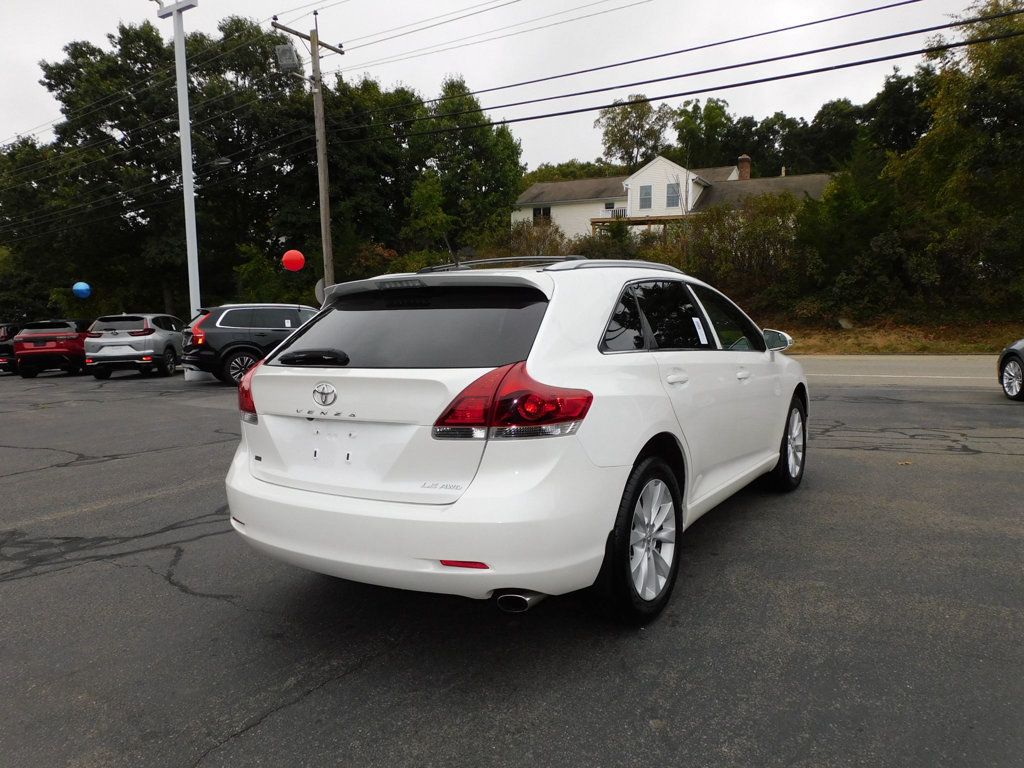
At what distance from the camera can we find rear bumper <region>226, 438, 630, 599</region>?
8.68ft

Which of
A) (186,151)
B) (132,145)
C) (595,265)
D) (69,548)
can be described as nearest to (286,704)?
(595,265)

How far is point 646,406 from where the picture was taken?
3211 mm

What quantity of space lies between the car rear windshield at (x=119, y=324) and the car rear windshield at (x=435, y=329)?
16.8m

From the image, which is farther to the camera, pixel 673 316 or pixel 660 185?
pixel 660 185

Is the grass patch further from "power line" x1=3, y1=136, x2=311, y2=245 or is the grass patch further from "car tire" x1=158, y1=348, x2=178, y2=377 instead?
"power line" x1=3, y1=136, x2=311, y2=245

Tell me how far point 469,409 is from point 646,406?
2.98ft

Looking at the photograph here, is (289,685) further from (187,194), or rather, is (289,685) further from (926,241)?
(926,241)

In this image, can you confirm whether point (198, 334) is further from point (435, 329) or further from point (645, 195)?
point (645, 195)

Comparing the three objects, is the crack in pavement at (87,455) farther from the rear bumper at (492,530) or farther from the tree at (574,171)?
the tree at (574,171)

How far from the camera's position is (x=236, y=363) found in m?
15.1

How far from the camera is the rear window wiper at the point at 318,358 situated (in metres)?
3.12

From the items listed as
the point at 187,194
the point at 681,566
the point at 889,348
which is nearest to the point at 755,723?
the point at 681,566

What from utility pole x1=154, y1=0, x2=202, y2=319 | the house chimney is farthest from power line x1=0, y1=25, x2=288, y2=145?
the house chimney

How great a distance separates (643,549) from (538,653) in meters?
0.66
